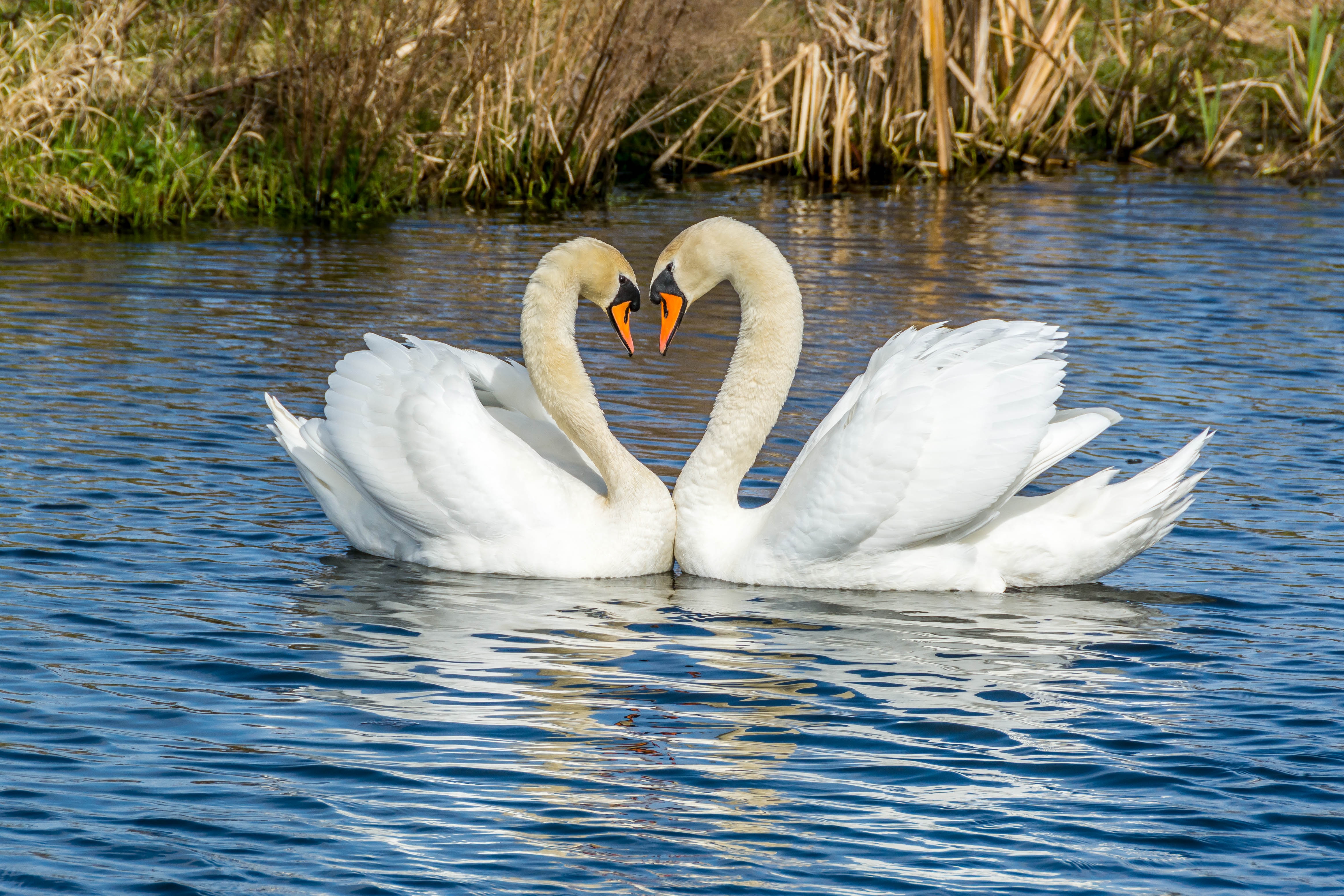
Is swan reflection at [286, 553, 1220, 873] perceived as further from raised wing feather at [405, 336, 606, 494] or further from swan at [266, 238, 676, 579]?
raised wing feather at [405, 336, 606, 494]

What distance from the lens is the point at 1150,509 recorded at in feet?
21.5

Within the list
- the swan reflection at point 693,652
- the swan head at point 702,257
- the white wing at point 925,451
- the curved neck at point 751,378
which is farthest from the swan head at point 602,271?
the swan reflection at point 693,652

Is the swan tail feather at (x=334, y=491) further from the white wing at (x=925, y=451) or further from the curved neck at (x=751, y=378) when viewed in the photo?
the white wing at (x=925, y=451)

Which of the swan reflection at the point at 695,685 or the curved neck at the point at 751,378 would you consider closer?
the swan reflection at the point at 695,685

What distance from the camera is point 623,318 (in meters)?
6.97

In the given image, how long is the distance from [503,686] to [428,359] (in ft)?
5.60

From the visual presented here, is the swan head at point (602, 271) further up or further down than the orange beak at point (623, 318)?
Answer: further up

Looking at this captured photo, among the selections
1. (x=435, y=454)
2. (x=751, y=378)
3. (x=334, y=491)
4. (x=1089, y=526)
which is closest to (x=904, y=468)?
(x=1089, y=526)

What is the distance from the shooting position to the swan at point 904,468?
6.38 meters

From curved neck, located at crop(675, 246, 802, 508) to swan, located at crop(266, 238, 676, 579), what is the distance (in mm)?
208

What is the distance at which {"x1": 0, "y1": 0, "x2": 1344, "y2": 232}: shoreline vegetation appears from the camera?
1459 cm

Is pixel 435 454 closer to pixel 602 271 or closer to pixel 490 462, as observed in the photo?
pixel 490 462

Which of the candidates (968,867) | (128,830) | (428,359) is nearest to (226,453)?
(428,359)

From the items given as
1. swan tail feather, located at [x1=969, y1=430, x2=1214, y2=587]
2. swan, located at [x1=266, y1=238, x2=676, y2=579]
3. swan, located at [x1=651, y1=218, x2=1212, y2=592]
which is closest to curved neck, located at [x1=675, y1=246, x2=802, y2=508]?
swan, located at [x1=651, y1=218, x2=1212, y2=592]
